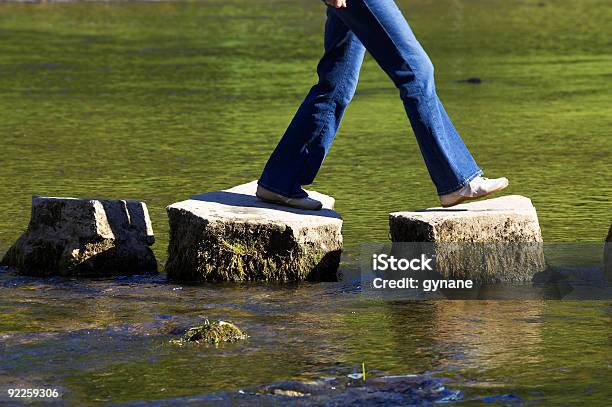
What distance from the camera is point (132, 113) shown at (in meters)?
12.9

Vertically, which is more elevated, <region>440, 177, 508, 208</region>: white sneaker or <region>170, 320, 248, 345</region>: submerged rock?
<region>440, 177, 508, 208</region>: white sneaker

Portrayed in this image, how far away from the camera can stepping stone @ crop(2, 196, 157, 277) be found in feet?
23.0

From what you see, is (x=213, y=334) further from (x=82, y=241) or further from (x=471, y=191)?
(x=471, y=191)

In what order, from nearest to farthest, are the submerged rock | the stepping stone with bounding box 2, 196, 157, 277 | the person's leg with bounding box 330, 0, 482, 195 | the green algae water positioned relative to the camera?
the green algae water
the submerged rock
the person's leg with bounding box 330, 0, 482, 195
the stepping stone with bounding box 2, 196, 157, 277

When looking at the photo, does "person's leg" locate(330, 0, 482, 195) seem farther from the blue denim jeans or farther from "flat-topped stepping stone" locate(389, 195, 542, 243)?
"flat-topped stepping stone" locate(389, 195, 542, 243)

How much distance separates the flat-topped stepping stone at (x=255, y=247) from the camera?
677 cm

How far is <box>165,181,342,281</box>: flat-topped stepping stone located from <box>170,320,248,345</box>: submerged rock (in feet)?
3.53

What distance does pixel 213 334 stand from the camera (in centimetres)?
566

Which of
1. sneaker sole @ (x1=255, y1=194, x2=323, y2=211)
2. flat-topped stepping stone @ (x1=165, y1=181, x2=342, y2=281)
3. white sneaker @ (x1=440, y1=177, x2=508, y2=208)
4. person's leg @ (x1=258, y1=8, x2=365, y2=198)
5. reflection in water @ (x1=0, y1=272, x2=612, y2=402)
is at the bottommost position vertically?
reflection in water @ (x1=0, y1=272, x2=612, y2=402)

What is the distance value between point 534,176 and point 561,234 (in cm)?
188

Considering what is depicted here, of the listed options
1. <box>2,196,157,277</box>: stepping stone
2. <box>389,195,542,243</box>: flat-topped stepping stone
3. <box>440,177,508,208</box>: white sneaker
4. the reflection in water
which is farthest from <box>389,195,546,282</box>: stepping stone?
<box>2,196,157,277</box>: stepping stone

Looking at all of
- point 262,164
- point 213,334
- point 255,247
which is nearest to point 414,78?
point 255,247

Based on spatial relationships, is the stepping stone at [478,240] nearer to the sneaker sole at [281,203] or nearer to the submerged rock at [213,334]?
the sneaker sole at [281,203]

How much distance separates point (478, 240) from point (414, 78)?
0.76m
